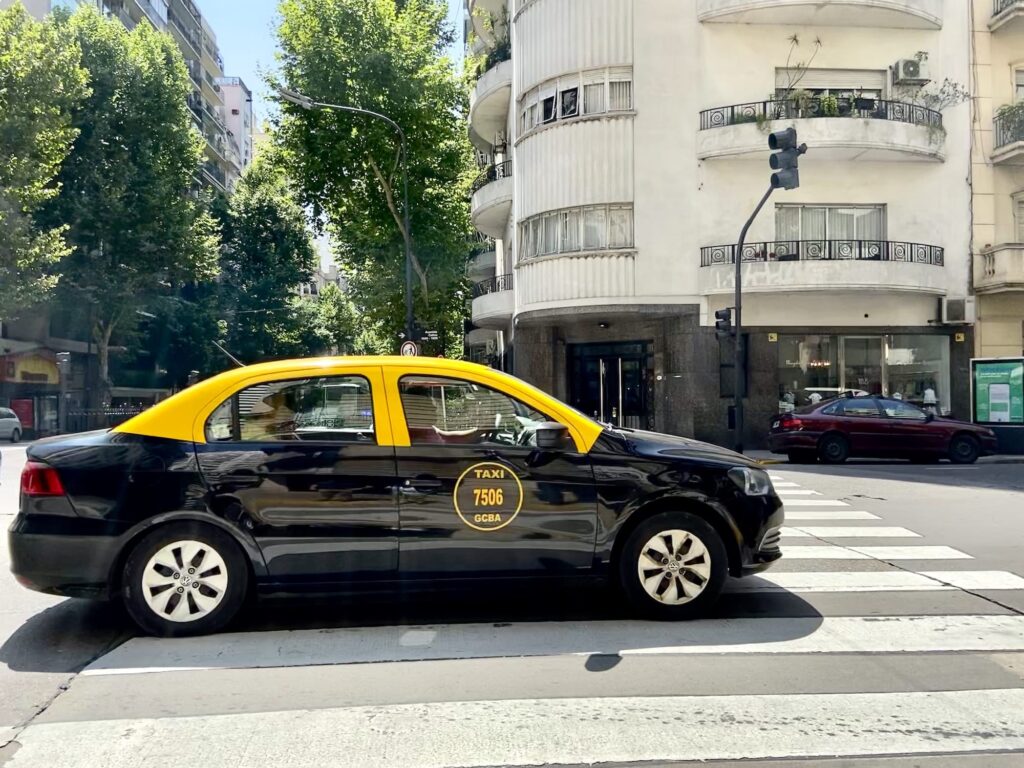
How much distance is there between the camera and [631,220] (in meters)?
22.4

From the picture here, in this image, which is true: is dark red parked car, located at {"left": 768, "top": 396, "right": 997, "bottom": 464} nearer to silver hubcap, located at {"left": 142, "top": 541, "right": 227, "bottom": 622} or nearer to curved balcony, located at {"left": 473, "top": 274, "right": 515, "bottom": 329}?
curved balcony, located at {"left": 473, "top": 274, "right": 515, "bottom": 329}

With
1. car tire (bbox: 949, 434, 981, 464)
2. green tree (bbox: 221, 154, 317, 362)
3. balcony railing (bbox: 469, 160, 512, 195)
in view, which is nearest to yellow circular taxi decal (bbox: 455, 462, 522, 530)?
car tire (bbox: 949, 434, 981, 464)

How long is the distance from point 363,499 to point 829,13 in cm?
2090

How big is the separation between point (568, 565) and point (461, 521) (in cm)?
72

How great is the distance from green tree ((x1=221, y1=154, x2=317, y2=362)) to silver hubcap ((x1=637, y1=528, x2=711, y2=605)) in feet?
151

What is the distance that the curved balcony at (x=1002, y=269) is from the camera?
2186cm

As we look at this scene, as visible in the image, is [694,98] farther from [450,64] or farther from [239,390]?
[239,390]

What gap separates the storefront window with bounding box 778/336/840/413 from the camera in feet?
74.3

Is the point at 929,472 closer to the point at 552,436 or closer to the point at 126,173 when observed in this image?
the point at 552,436

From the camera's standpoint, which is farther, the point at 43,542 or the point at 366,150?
the point at 366,150

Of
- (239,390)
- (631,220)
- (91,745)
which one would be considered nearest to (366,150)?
(631,220)

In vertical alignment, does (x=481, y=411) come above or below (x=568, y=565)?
above

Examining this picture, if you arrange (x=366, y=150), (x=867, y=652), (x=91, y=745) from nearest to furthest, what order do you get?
(x=91, y=745) < (x=867, y=652) < (x=366, y=150)

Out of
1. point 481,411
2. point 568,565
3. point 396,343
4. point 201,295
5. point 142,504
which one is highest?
point 201,295
